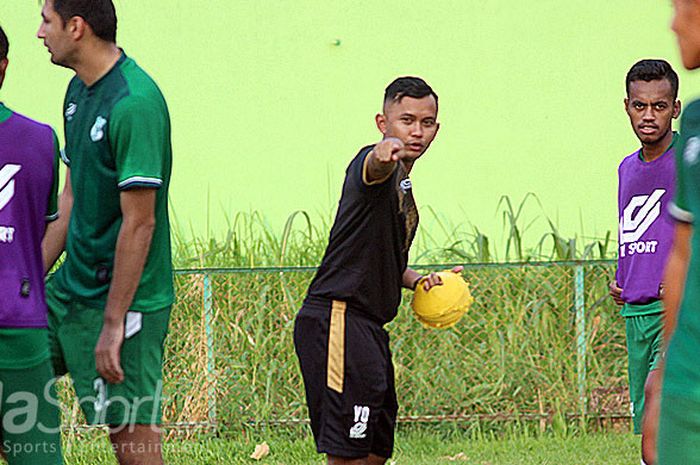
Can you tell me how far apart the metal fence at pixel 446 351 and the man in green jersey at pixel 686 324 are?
15.4 feet

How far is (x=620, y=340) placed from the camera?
766cm

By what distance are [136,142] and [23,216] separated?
17.4 inches

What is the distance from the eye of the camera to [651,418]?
125 inches

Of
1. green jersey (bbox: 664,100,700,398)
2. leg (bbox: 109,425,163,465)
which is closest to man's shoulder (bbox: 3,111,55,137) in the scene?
leg (bbox: 109,425,163,465)

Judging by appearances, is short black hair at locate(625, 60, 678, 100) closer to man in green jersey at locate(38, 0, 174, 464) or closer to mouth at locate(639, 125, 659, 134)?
mouth at locate(639, 125, 659, 134)

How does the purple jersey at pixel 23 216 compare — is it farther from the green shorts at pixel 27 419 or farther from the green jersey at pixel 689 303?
the green jersey at pixel 689 303

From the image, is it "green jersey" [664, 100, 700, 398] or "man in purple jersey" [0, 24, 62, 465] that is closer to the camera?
"green jersey" [664, 100, 700, 398]

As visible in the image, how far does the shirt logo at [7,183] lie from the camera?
397 cm

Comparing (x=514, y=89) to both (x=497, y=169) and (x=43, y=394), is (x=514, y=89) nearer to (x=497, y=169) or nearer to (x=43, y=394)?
(x=497, y=169)

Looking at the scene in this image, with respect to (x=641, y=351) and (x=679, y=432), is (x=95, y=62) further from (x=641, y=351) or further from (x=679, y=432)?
(x=641, y=351)

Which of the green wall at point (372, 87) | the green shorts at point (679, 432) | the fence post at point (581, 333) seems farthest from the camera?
the green wall at point (372, 87)

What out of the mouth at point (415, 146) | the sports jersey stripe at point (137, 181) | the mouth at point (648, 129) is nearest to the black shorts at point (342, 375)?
the mouth at point (415, 146)

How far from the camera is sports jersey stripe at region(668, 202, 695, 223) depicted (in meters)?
2.80

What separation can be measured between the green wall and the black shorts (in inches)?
165
